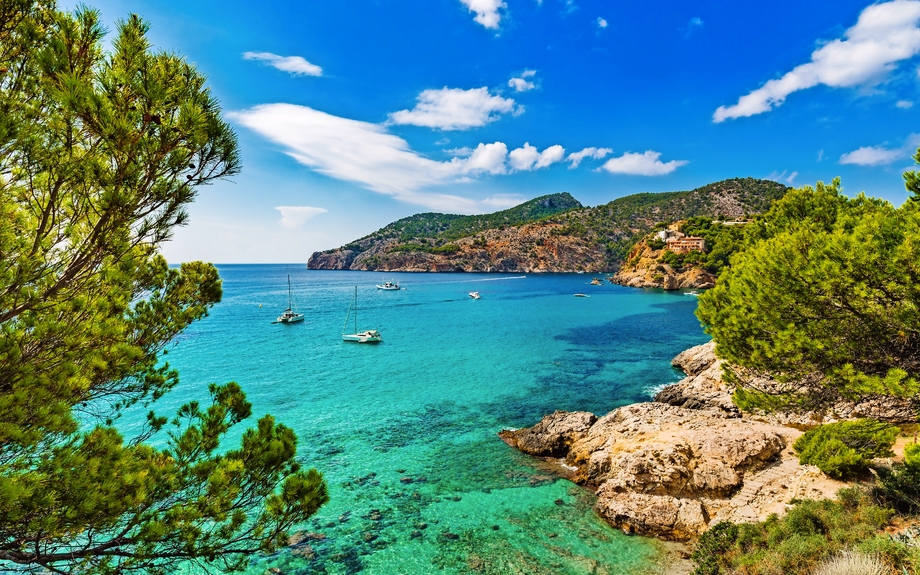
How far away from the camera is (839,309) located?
31.3 ft

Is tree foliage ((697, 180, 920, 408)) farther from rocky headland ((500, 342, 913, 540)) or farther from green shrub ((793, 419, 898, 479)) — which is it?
Answer: green shrub ((793, 419, 898, 479))

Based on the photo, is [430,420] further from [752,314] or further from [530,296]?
[530,296]

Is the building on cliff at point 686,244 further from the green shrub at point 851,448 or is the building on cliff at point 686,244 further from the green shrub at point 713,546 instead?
the green shrub at point 713,546

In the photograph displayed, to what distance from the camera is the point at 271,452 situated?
582cm

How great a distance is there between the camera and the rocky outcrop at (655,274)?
9462 centimetres

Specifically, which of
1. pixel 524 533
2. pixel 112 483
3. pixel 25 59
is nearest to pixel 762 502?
pixel 524 533

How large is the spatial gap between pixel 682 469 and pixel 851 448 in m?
4.67

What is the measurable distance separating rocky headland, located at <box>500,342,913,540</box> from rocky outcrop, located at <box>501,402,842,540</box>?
3 centimetres

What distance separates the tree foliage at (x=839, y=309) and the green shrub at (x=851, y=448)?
2.55m

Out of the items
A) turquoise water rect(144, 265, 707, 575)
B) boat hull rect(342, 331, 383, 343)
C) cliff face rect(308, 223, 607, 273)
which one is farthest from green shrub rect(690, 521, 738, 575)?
cliff face rect(308, 223, 607, 273)

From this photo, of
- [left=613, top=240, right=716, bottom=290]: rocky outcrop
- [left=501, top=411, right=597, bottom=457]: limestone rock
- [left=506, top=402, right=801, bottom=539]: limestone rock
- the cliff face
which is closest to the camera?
[left=506, top=402, right=801, bottom=539]: limestone rock

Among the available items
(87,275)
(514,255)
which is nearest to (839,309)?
(87,275)

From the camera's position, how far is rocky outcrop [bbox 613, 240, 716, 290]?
94.6m

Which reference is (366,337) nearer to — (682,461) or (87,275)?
(682,461)
